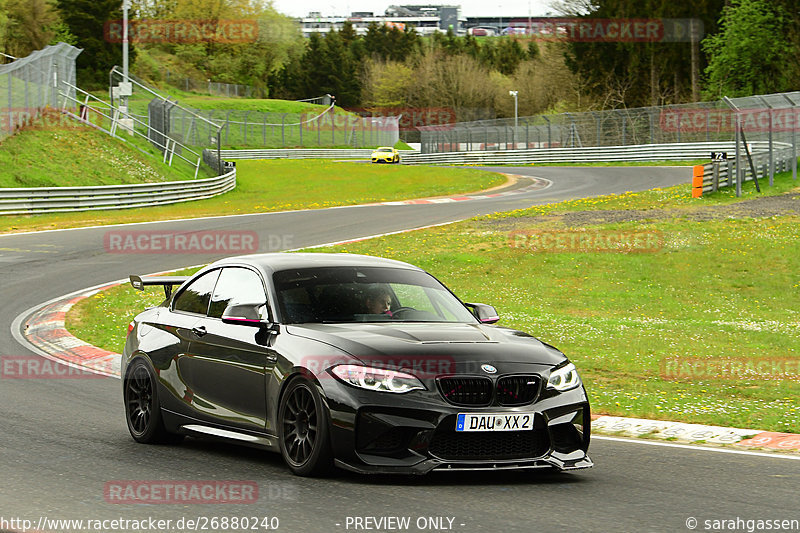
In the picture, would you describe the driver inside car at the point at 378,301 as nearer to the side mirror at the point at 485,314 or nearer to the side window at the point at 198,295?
the side mirror at the point at 485,314

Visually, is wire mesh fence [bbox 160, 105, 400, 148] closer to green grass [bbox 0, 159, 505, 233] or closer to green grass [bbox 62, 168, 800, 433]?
green grass [bbox 0, 159, 505, 233]

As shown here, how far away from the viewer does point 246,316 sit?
7828mm

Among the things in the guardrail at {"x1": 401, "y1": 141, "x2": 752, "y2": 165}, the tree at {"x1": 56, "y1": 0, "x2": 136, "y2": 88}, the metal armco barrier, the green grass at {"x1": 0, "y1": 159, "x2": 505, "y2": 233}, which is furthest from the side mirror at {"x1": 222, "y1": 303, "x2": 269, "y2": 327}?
the tree at {"x1": 56, "y1": 0, "x2": 136, "y2": 88}

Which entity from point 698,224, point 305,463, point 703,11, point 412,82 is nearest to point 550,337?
point 305,463

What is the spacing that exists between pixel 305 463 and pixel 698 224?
24.5 metres

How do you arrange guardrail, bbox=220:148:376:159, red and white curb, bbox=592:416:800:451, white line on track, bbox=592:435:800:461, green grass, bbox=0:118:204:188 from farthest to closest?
guardrail, bbox=220:148:376:159, green grass, bbox=0:118:204:188, red and white curb, bbox=592:416:800:451, white line on track, bbox=592:435:800:461

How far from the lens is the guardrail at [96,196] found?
35.3 meters

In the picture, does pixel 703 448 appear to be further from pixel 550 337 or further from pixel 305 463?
pixel 550 337

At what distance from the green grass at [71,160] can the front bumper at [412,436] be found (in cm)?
3303

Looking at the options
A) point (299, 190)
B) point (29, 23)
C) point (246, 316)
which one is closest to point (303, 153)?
point (29, 23)

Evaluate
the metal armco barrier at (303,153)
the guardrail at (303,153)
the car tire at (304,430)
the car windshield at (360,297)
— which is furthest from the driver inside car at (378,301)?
the guardrail at (303,153)

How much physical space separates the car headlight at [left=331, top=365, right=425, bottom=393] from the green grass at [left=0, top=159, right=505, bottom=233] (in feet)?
85.4

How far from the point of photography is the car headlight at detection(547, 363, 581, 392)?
7.32 metres

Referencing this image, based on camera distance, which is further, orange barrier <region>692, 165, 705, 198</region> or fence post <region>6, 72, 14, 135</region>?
fence post <region>6, 72, 14, 135</region>
